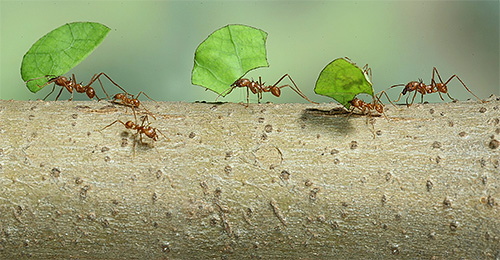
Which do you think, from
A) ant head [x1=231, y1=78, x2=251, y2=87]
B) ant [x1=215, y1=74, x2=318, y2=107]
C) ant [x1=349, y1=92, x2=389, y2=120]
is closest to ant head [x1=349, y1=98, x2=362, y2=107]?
ant [x1=349, y1=92, x2=389, y2=120]

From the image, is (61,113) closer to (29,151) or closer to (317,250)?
(29,151)

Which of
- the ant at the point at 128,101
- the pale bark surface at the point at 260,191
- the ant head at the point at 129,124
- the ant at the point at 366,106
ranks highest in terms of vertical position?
the ant at the point at 366,106

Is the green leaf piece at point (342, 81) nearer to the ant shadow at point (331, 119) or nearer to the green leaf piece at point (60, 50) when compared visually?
the ant shadow at point (331, 119)

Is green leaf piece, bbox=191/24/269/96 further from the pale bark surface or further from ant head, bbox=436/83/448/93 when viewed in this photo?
ant head, bbox=436/83/448/93

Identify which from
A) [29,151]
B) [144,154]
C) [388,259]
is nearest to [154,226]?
[144,154]

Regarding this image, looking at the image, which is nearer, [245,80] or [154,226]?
[154,226]

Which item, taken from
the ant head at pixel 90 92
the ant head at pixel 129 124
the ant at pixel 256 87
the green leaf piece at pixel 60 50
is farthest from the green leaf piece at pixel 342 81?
the ant head at pixel 90 92
